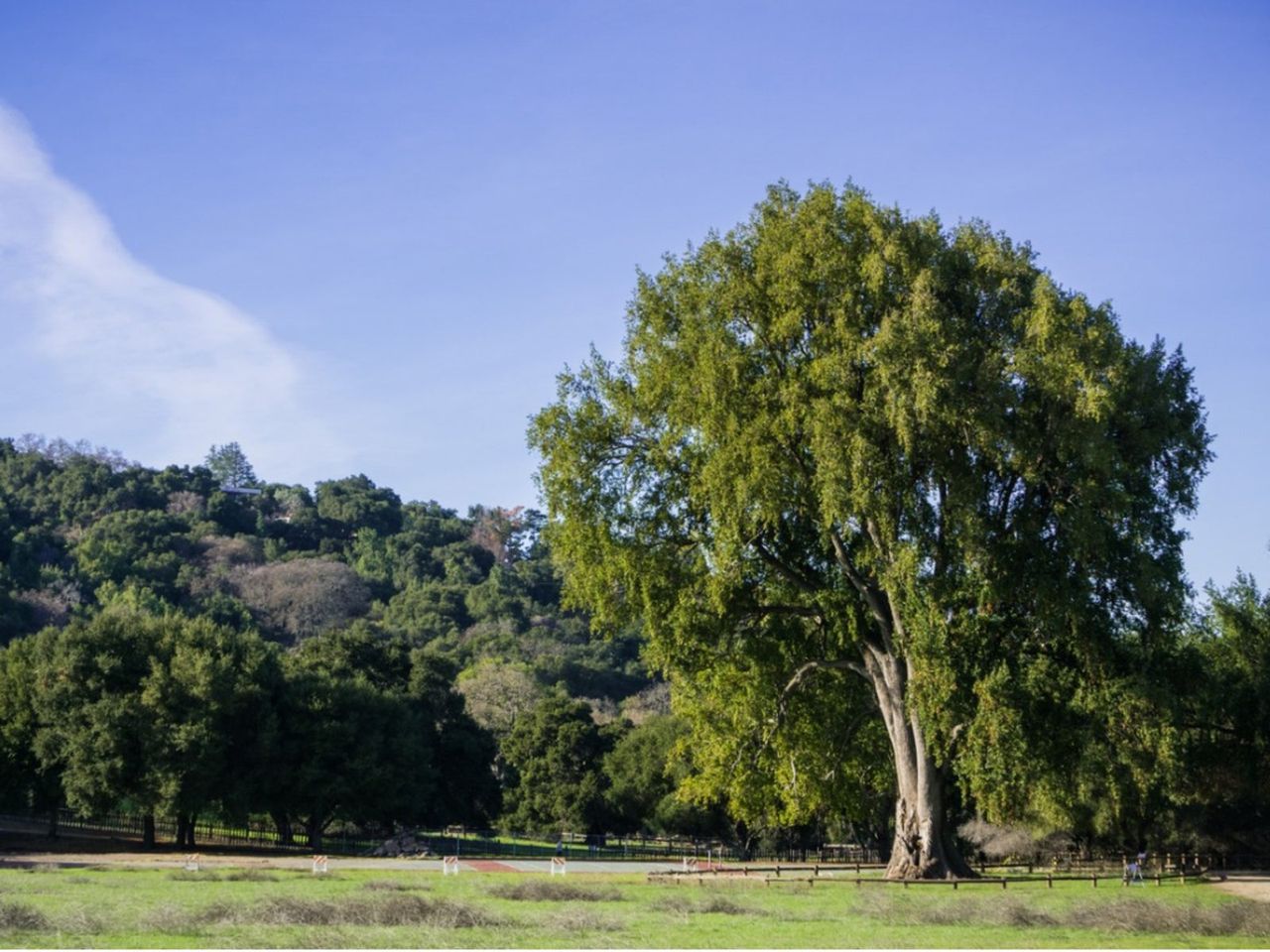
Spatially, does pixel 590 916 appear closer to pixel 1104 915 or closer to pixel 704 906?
pixel 704 906

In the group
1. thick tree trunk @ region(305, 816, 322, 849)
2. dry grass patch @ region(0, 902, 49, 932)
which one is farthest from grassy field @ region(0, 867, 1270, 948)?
thick tree trunk @ region(305, 816, 322, 849)

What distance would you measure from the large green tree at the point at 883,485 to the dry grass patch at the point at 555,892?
7165mm

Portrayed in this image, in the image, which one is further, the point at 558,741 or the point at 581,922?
the point at 558,741

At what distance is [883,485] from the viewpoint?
32.9m

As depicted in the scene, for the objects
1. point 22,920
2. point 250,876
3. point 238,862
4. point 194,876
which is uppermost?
point 22,920

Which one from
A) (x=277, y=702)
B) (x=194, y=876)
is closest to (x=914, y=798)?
(x=194, y=876)

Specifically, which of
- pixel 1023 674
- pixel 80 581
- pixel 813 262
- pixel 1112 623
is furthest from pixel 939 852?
pixel 80 581

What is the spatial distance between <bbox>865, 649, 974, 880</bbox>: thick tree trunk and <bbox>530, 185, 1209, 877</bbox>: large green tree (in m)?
0.08

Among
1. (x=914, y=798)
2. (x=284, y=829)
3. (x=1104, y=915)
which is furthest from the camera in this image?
(x=284, y=829)

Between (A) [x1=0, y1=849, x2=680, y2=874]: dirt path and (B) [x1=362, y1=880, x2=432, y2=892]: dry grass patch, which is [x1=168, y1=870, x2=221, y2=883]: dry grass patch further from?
(B) [x1=362, y1=880, x2=432, y2=892]: dry grass patch

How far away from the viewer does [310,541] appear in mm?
191500

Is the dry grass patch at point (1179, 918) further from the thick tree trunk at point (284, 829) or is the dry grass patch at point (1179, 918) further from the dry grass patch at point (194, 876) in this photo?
the thick tree trunk at point (284, 829)

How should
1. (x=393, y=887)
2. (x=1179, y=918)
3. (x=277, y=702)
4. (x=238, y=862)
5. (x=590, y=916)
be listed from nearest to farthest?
(x=1179, y=918)
(x=590, y=916)
(x=393, y=887)
(x=238, y=862)
(x=277, y=702)

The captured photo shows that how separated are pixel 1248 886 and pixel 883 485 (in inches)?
633
